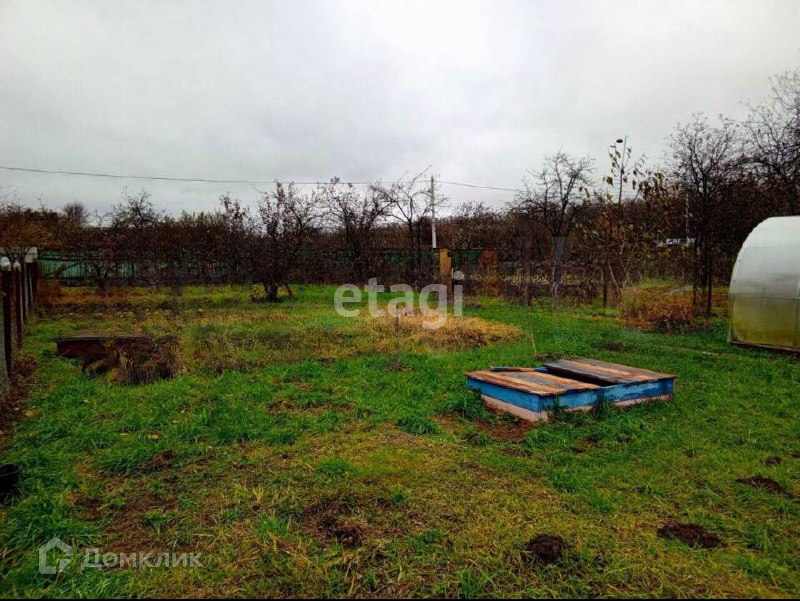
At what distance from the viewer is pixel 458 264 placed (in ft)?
56.2

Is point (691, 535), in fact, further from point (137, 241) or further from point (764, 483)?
point (137, 241)

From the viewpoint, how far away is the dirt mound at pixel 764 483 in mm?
3135

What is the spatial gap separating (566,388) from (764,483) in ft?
5.07

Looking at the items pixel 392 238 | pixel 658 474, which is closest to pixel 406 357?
pixel 658 474

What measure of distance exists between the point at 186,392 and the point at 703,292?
10537 mm

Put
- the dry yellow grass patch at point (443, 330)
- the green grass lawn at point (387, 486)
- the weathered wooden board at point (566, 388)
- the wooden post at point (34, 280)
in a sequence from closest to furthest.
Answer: the green grass lawn at point (387, 486)
the weathered wooden board at point (566, 388)
the dry yellow grass patch at point (443, 330)
the wooden post at point (34, 280)

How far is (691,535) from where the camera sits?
2625 mm

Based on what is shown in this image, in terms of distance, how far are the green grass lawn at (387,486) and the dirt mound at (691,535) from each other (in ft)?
0.20

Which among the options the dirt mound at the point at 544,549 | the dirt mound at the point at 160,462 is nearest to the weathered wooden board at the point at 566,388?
the dirt mound at the point at 544,549

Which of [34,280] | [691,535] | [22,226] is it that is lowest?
[691,535]

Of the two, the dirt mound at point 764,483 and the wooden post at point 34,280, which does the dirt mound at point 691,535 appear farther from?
the wooden post at point 34,280

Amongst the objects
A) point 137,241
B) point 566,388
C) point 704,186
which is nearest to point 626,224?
point 704,186

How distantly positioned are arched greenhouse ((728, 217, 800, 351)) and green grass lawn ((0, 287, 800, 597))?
1.42 m

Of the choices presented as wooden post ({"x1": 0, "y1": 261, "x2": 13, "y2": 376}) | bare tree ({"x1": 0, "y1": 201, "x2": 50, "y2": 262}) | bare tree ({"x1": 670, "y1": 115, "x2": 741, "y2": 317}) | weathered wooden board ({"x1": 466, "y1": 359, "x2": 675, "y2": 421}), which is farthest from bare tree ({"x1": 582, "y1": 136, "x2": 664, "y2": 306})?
bare tree ({"x1": 0, "y1": 201, "x2": 50, "y2": 262})
